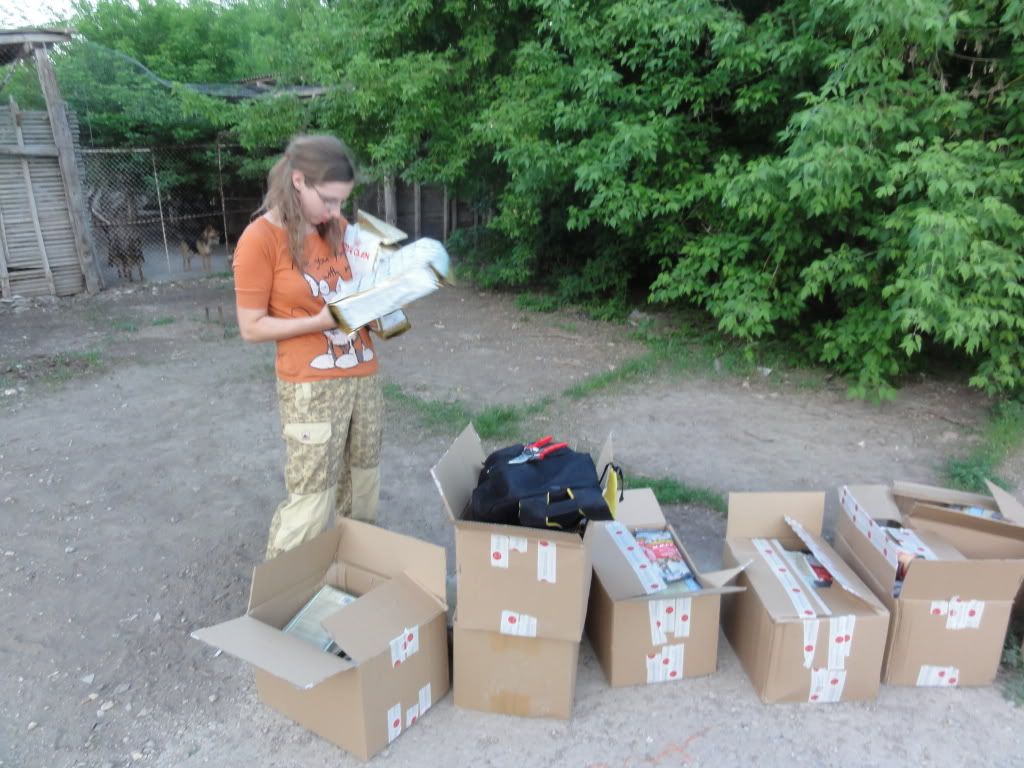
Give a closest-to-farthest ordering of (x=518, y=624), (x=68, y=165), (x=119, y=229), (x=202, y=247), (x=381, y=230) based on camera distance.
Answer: (x=518, y=624) → (x=381, y=230) → (x=68, y=165) → (x=119, y=229) → (x=202, y=247)

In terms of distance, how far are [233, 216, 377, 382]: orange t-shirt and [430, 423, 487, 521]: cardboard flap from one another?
0.42m

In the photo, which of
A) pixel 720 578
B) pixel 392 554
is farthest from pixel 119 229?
pixel 720 578

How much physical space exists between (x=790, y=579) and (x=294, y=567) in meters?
1.69

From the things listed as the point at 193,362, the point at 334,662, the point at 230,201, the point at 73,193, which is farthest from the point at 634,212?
the point at 230,201

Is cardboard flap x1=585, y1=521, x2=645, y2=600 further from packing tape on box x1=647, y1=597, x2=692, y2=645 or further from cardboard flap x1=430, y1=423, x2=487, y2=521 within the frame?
cardboard flap x1=430, y1=423, x2=487, y2=521

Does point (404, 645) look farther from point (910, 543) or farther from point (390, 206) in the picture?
point (390, 206)

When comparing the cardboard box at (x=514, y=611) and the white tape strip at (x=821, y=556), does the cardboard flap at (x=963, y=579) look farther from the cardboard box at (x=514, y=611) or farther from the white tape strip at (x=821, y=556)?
the cardboard box at (x=514, y=611)

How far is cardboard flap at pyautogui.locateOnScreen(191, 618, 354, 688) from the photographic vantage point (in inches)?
77.5

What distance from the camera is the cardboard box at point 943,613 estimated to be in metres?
2.32

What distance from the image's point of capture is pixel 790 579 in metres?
2.58

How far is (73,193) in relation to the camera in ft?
27.8

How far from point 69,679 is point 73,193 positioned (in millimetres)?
7584

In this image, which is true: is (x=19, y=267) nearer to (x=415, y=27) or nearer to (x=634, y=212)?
(x=415, y=27)

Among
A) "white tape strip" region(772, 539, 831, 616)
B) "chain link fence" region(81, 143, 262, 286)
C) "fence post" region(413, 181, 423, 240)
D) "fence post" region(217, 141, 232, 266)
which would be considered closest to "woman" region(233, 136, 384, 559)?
"white tape strip" region(772, 539, 831, 616)
